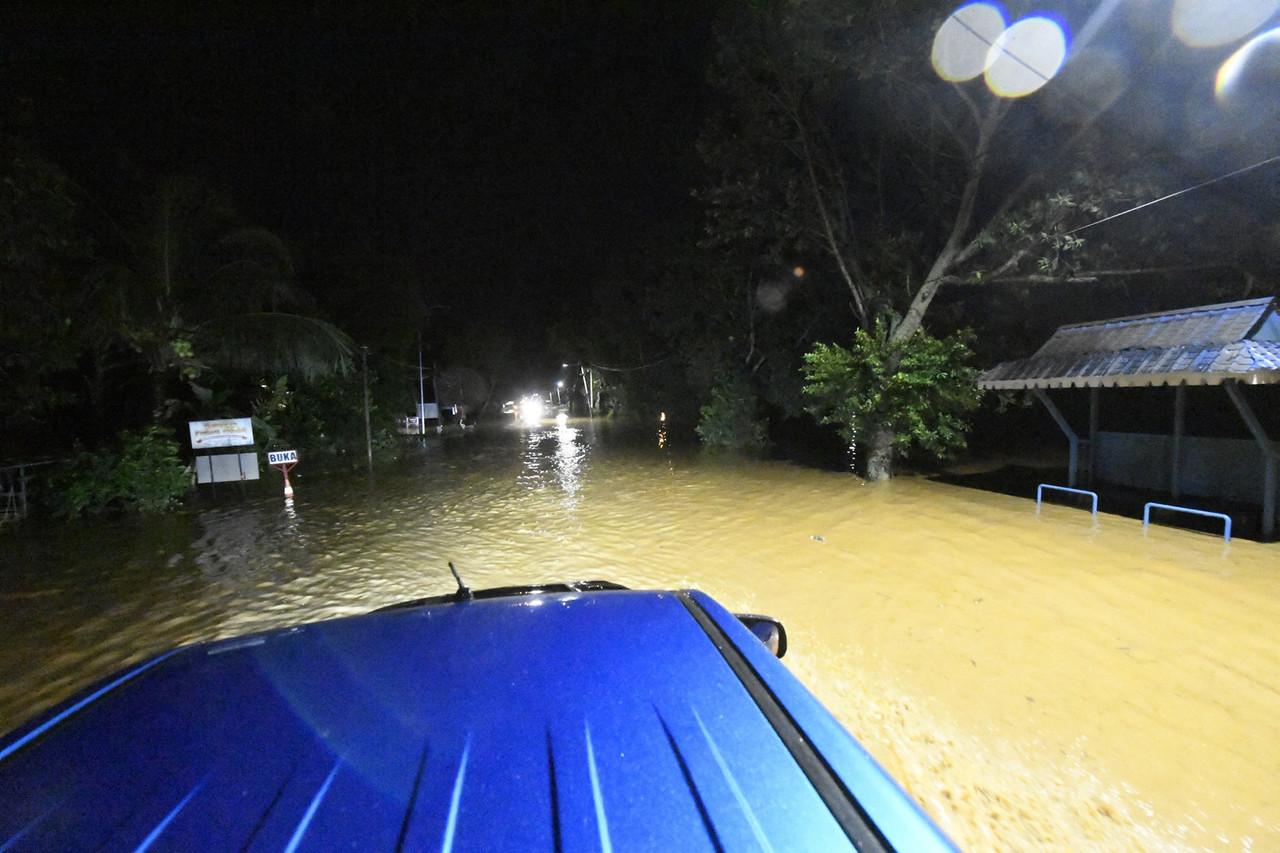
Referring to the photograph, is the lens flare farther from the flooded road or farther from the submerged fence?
the submerged fence

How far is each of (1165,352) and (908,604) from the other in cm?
626

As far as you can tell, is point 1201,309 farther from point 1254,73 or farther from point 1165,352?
point 1254,73

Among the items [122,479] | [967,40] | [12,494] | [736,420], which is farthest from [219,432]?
[967,40]

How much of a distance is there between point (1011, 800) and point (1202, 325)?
9.02 m

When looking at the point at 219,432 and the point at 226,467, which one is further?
the point at 226,467

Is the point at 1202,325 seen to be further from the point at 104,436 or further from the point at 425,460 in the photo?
the point at 104,436

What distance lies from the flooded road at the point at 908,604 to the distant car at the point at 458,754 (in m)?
2.30

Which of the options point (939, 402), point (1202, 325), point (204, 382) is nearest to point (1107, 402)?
point (939, 402)

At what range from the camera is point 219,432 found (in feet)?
43.2

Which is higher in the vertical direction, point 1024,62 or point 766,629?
point 1024,62

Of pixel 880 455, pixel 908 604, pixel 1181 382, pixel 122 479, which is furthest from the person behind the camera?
pixel 880 455

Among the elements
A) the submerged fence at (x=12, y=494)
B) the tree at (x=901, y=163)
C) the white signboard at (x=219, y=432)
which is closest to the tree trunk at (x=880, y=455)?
the tree at (x=901, y=163)

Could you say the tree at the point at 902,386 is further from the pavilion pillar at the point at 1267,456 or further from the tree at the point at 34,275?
the tree at the point at 34,275

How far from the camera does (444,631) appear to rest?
218cm
